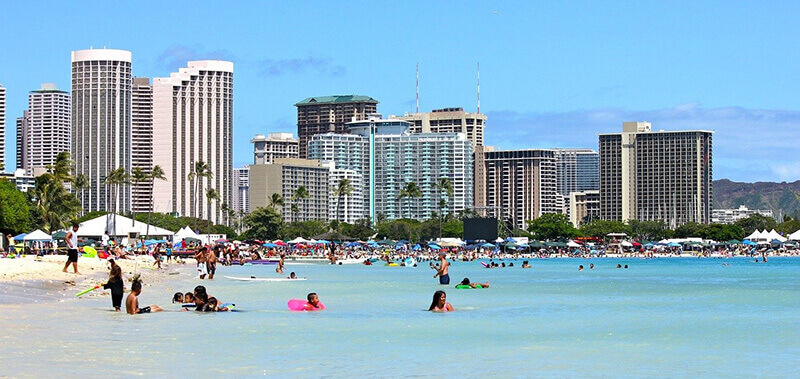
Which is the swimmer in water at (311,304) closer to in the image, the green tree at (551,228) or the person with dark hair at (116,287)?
the person with dark hair at (116,287)

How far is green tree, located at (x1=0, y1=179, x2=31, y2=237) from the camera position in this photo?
80.8 m

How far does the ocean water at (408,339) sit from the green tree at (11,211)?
47.4 meters

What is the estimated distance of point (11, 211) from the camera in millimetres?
82625

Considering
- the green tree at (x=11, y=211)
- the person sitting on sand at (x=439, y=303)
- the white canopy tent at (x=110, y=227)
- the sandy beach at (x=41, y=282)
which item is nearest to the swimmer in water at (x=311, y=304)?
the person sitting on sand at (x=439, y=303)

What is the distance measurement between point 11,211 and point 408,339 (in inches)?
2600

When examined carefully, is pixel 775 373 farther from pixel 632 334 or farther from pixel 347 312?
pixel 347 312

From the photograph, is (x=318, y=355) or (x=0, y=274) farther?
(x=0, y=274)

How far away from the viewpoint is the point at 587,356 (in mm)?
20516

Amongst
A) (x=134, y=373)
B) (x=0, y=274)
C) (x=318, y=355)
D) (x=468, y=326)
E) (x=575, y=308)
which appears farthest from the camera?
(x=0, y=274)

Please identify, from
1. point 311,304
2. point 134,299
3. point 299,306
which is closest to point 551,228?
point 311,304

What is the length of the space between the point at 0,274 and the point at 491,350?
A: 23056mm

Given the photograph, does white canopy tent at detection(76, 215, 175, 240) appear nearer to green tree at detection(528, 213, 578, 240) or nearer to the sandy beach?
the sandy beach

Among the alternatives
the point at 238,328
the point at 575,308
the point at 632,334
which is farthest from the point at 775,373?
the point at 575,308

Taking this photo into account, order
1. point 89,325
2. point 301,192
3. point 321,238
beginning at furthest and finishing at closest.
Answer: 1. point 301,192
2. point 321,238
3. point 89,325
